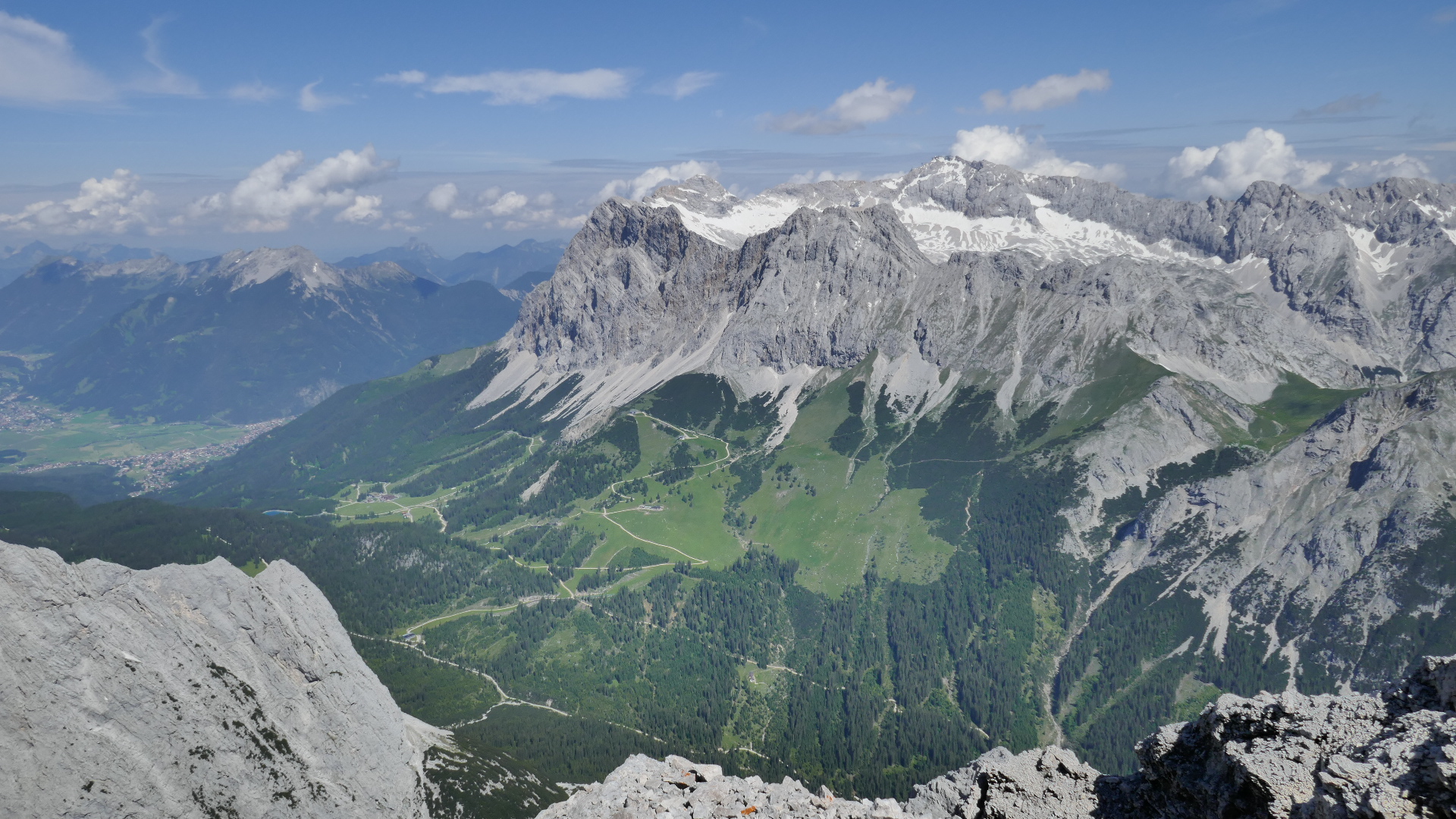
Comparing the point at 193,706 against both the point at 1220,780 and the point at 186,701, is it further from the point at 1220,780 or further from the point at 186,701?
the point at 1220,780

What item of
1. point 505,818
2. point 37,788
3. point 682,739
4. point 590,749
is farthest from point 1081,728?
point 37,788

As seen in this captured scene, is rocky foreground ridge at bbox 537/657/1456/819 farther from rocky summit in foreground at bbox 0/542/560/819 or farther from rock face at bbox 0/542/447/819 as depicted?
rocky summit in foreground at bbox 0/542/560/819

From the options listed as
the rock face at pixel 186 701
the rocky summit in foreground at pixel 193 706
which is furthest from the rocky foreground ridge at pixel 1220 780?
the rocky summit in foreground at pixel 193 706

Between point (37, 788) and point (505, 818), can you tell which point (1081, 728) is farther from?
point (37, 788)

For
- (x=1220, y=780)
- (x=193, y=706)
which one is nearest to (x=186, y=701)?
(x=193, y=706)

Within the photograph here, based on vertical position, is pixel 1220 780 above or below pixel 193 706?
above

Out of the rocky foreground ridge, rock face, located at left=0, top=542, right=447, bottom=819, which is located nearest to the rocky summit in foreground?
rock face, located at left=0, top=542, right=447, bottom=819

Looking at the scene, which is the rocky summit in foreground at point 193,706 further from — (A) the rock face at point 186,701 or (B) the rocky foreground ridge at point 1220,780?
(B) the rocky foreground ridge at point 1220,780
